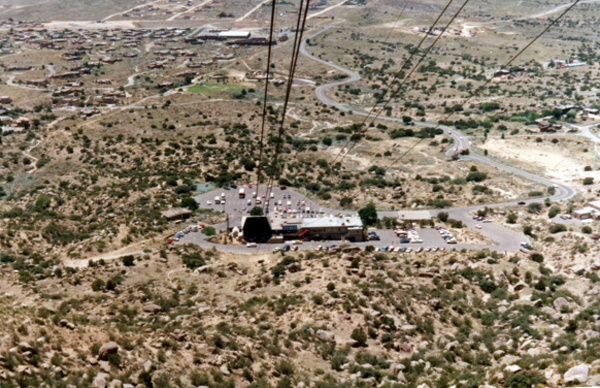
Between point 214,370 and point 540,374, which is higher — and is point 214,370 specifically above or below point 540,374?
below

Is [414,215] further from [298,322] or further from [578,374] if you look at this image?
[578,374]

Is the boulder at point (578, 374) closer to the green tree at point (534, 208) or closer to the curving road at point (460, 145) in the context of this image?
the green tree at point (534, 208)

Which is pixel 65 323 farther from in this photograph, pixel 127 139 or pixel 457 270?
pixel 127 139

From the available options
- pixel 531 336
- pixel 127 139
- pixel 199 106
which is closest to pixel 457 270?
pixel 531 336

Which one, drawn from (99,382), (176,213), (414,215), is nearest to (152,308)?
(99,382)

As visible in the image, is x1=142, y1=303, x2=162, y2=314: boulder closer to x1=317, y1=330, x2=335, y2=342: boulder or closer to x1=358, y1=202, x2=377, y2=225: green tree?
x1=317, y1=330, x2=335, y2=342: boulder

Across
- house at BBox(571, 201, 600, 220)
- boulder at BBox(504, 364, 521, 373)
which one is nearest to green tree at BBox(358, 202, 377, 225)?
house at BBox(571, 201, 600, 220)
